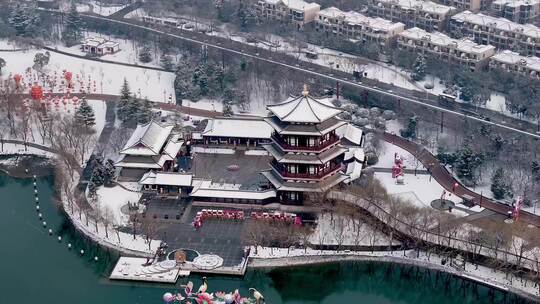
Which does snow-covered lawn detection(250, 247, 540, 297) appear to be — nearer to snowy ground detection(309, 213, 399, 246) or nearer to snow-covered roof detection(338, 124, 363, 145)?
snowy ground detection(309, 213, 399, 246)

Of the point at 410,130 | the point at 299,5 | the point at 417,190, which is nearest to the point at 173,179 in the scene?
the point at 417,190

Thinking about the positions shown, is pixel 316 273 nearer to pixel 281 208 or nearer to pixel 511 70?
pixel 281 208

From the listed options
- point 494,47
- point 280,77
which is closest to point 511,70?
point 494,47

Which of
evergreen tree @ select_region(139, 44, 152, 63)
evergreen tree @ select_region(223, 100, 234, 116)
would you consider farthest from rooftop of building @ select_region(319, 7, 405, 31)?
evergreen tree @ select_region(223, 100, 234, 116)

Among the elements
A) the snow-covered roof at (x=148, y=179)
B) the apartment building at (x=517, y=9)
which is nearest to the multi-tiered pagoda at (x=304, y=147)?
the snow-covered roof at (x=148, y=179)

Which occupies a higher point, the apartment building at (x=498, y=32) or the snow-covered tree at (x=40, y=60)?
the apartment building at (x=498, y=32)

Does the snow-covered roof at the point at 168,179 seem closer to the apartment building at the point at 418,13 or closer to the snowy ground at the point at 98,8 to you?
the apartment building at the point at 418,13
